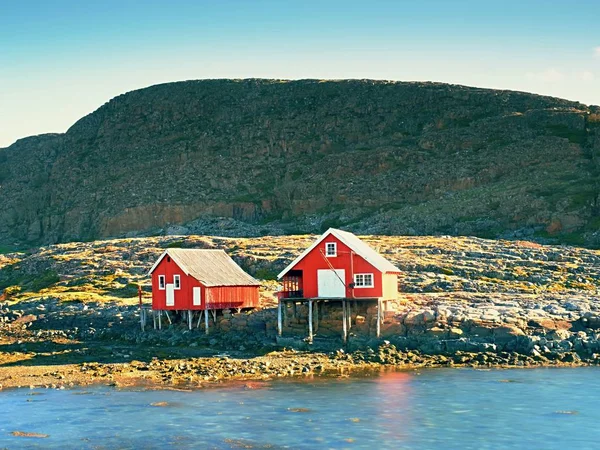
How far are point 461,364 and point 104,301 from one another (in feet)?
114

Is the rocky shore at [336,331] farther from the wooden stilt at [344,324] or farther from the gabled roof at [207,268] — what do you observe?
the gabled roof at [207,268]

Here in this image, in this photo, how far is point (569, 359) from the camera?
53406 mm

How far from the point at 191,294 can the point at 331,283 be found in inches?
391

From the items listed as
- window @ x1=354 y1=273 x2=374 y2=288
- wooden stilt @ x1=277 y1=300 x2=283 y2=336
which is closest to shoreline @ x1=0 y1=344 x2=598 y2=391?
wooden stilt @ x1=277 y1=300 x2=283 y2=336

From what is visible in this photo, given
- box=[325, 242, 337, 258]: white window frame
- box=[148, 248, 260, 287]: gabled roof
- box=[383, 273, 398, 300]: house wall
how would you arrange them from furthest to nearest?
1. box=[148, 248, 260, 287]: gabled roof
2. box=[325, 242, 337, 258]: white window frame
3. box=[383, 273, 398, 300]: house wall

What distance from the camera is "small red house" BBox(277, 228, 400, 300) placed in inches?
2384

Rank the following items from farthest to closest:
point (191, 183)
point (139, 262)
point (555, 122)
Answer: point (191, 183)
point (555, 122)
point (139, 262)

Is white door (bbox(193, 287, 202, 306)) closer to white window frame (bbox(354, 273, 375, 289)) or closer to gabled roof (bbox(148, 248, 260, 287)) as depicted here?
gabled roof (bbox(148, 248, 260, 287))

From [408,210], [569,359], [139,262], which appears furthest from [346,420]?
[408,210]

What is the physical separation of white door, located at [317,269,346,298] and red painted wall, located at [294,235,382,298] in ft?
0.82

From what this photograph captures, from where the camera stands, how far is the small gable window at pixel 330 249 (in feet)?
202

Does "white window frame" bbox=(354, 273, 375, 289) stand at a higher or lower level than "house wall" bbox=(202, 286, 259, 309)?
higher

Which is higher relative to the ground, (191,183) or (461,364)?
(191,183)

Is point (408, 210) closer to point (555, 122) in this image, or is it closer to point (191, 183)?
point (555, 122)
